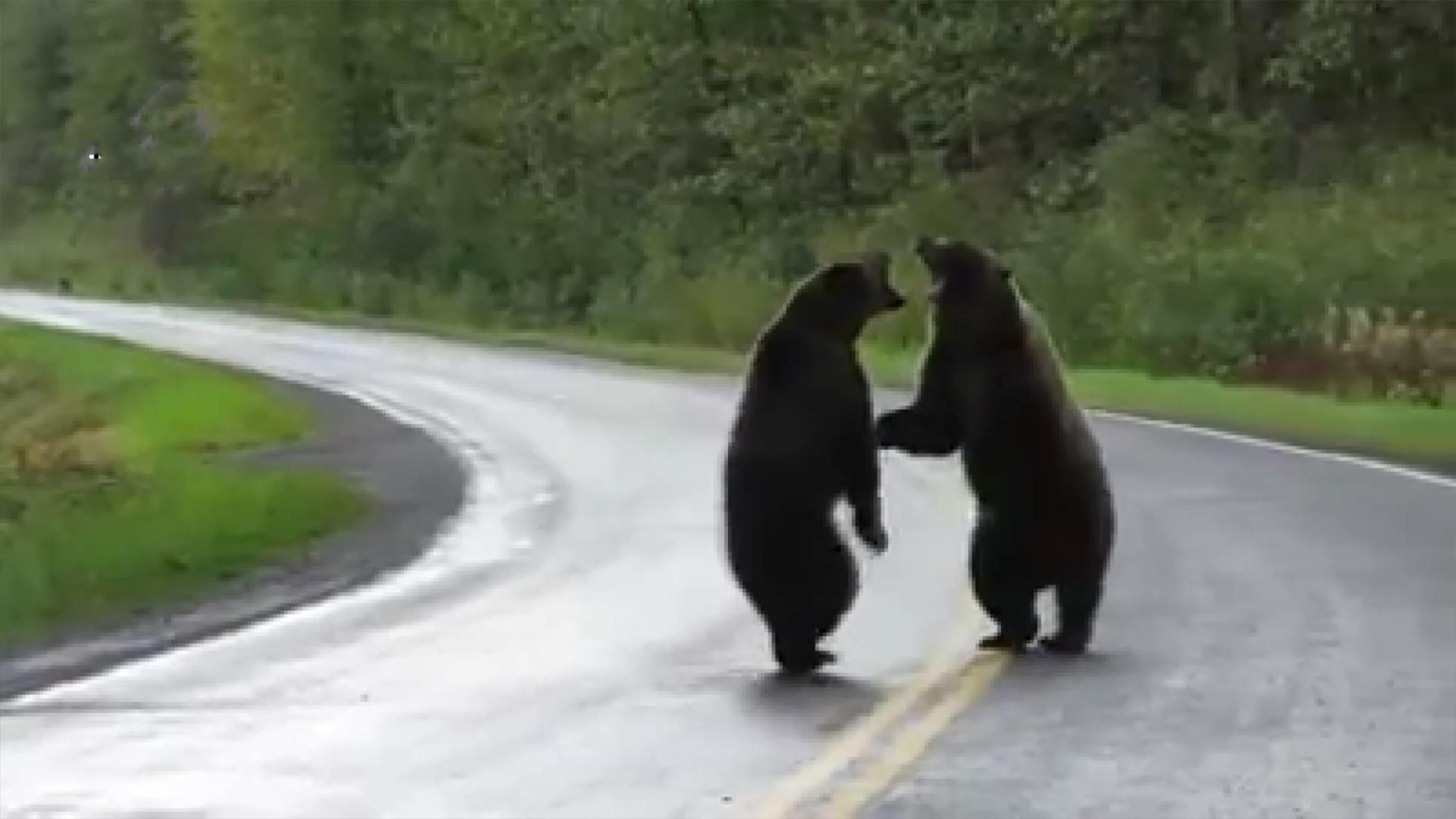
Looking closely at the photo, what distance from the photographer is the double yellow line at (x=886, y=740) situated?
9.09 m

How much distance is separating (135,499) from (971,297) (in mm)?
10328

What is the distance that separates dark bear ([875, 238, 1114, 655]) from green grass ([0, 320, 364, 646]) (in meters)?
4.73

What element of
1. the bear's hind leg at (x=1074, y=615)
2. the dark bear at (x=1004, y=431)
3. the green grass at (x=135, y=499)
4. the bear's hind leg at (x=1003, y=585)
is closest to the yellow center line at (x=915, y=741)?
the bear's hind leg at (x=1003, y=585)

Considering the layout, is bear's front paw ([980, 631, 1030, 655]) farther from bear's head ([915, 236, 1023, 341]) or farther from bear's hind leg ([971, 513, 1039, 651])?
bear's head ([915, 236, 1023, 341])

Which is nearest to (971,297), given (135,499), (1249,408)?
(135,499)

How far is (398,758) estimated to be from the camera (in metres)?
10.2

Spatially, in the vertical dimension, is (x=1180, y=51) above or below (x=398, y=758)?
above

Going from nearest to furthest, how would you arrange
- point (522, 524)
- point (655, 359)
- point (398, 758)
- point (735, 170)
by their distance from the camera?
1. point (398, 758)
2. point (522, 524)
3. point (655, 359)
4. point (735, 170)

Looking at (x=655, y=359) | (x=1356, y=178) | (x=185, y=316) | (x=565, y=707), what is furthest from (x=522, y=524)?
(x=185, y=316)

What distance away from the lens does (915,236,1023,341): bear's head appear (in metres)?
11.4

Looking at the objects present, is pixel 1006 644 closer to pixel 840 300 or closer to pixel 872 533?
pixel 872 533

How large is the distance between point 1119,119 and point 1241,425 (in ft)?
76.5

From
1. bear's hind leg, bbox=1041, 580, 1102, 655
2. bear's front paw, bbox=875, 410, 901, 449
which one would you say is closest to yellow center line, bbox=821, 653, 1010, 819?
bear's hind leg, bbox=1041, 580, 1102, 655

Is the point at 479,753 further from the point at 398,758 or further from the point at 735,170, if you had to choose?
the point at 735,170
